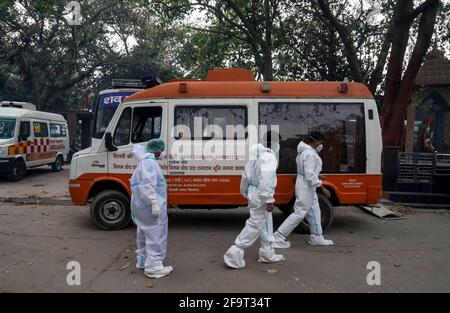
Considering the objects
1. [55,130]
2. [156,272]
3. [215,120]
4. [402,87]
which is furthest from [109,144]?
[55,130]

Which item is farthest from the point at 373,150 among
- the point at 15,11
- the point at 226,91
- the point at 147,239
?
the point at 15,11

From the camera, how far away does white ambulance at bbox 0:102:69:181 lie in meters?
13.1

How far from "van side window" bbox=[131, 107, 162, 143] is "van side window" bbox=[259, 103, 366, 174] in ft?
5.96

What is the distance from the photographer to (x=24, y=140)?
13.8 m

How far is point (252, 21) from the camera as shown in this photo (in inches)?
619

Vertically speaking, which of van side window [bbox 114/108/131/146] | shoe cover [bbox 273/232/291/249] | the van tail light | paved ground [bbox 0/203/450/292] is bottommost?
paved ground [bbox 0/203/450/292]

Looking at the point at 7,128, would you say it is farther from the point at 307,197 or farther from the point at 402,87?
the point at 402,87

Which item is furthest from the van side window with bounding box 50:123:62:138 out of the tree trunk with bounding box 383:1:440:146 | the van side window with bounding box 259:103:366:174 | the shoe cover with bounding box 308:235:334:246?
the shoe cover with bounding box 308:235:334:246

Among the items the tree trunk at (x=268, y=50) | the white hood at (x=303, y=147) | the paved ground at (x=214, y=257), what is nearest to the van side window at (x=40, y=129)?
the paved ground at (x=214, y=257)

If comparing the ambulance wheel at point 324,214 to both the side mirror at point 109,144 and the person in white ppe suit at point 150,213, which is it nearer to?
the person in white ppe suit at point 150,213

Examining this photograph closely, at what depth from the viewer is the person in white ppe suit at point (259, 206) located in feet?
17.4

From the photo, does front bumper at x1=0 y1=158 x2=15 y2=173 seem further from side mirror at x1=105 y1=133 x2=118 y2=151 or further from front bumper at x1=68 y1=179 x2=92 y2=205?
side mirror at x1=105 y1=133 x2=118 y2=151

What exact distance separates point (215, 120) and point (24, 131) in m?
9.17

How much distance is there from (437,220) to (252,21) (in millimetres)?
10044
